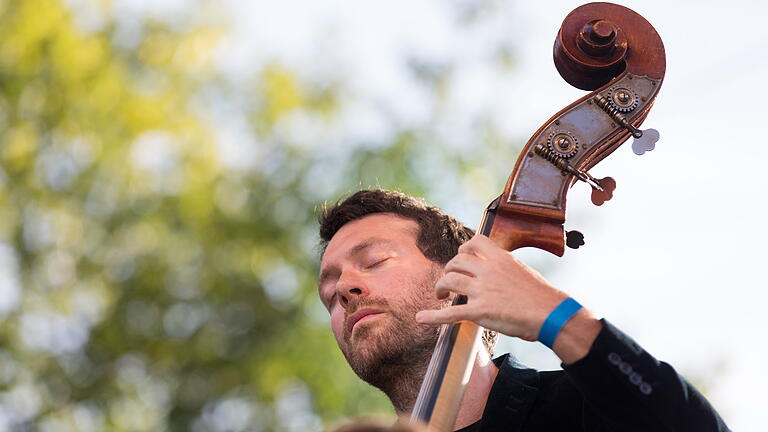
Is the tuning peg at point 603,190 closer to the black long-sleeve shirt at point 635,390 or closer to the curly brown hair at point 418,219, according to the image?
the black long-sleeve shirt at point 635,390

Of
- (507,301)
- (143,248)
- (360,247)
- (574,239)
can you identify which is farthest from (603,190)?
(143,248)

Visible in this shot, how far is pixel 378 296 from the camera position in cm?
361

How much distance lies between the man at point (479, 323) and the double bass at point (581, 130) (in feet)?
0.83

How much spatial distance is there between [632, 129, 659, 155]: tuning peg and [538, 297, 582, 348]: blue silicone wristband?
25.1 inches

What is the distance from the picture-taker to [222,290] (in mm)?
14711

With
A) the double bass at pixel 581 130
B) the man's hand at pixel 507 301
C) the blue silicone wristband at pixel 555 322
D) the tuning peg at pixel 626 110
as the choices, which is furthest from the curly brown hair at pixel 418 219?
the blue silicone wristband at pixel 555 322

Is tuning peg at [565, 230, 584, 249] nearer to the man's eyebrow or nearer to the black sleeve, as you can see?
the black sleeve

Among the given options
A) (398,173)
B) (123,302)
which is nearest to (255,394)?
(123,302)

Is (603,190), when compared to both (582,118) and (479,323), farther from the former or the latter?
(479,323)

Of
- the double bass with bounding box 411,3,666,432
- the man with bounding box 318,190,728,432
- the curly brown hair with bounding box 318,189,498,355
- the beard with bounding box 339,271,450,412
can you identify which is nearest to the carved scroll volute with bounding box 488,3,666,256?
the double bass with bounding box 411,3,666,432

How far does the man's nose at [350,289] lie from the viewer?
363 cm

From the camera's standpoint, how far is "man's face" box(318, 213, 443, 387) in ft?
11.6

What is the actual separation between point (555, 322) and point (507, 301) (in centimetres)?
11

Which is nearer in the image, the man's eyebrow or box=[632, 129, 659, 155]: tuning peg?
box=[632, 129, 659, 155]: tuning peg
